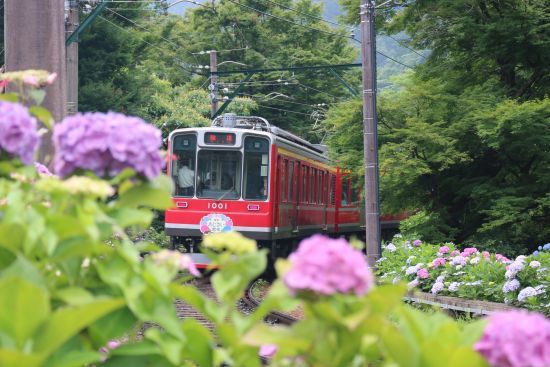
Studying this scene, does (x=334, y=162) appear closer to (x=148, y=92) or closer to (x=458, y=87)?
(x=458, y=87)

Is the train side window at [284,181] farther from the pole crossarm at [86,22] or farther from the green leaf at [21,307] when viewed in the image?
the green leaf at [21,307]

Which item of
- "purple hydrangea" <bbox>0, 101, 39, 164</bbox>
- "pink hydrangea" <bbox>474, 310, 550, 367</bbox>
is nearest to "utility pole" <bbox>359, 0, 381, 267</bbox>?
"purple hydrangea" <bbox>0, 101, 39, 164</bbox>

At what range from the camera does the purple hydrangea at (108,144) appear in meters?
2.25

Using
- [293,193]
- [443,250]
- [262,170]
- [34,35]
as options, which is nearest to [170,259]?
[34,35]

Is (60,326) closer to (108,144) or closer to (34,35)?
(108,144)

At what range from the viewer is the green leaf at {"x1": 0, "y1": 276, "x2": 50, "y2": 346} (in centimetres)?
175

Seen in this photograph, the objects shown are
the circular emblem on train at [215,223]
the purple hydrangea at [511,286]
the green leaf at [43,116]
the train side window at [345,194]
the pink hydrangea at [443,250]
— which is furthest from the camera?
the train side window at [345,194]

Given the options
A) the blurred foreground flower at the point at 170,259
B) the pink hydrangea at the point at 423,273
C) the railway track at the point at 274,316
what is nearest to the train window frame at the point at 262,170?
the railway track at the point at 274,316

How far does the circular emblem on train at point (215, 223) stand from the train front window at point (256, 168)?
23.2 inches

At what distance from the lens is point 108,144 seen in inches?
88.6

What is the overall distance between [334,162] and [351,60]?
3551 cm

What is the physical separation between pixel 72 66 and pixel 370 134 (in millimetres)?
5755

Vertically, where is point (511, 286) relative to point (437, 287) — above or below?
above

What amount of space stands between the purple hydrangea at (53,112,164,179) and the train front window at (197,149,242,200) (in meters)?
14.6
